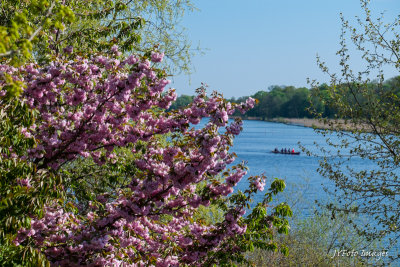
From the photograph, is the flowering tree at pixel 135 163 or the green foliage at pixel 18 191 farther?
the flowering tree at pixel 135 163

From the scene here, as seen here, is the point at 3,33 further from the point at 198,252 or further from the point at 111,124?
the point at 198,252

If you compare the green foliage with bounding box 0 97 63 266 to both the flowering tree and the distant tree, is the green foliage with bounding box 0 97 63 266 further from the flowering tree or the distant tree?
the distant tree

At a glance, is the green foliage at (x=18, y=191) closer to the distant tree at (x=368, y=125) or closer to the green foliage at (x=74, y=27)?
the green foliage at (x=74, y=27)

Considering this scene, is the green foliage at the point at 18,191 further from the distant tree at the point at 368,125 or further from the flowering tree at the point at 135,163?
the distant tree at the point at 368,125

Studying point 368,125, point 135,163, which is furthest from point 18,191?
point 368,125

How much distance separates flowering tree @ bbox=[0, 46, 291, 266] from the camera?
469 cm

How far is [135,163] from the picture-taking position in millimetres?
5504

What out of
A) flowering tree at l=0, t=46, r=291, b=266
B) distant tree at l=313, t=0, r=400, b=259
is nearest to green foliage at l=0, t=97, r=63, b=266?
flowering tree at l=0, t=46, r=291, b=266

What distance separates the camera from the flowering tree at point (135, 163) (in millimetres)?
4691

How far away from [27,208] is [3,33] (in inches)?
75.9

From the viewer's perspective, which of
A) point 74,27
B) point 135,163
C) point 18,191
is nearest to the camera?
point 18,191

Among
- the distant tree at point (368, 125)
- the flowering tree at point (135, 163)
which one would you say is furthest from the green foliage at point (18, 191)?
the distant tree at point (368, 125)

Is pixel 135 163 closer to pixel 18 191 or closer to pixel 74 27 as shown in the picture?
pixel 18 191

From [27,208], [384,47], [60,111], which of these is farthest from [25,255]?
[384,47]
